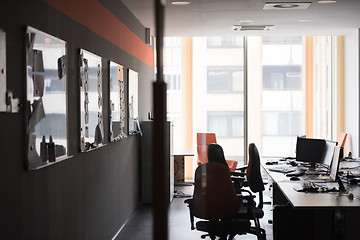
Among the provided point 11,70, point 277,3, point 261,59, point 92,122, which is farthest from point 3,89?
point 261,59

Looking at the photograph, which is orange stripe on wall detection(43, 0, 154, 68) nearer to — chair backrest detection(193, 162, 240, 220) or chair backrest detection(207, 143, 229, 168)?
chair backrest detection(193, 162, 240, 220)

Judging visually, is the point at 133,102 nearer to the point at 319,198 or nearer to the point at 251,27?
the point at 251,27

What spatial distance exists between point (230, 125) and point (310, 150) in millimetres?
4022

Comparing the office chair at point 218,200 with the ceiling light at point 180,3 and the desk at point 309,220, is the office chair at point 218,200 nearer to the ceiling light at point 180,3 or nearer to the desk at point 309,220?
the desk at point 309,220

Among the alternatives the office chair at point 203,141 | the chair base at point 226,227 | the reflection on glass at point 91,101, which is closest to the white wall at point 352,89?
the office chair at point 203,141

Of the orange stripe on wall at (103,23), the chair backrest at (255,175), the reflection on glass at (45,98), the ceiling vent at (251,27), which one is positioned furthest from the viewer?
the ceiling vent at (251,27)

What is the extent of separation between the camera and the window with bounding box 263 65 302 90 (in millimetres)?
8648

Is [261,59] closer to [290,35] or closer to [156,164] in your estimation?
[290,35]

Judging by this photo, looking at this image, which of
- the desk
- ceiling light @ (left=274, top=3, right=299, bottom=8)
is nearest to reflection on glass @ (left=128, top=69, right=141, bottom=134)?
ceiling light @ (left=274, top=3, right=299, bottom=8)

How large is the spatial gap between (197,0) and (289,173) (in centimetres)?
243

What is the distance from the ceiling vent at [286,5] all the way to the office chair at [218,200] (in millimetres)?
2869

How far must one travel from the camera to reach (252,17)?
6.66 metres

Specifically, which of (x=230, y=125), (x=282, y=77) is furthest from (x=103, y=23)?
(x=230, y=125)

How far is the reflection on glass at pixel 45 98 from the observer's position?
2.59 meters
